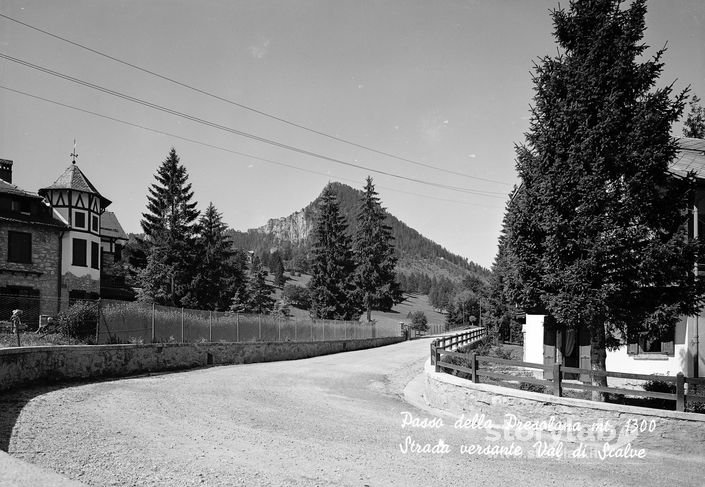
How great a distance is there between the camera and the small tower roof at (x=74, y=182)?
3589 centimetres

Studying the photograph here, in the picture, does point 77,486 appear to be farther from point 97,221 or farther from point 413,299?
point 413,299

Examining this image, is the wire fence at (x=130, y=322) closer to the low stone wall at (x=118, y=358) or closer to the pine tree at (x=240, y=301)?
the low stone wall at (x=118, y=358)

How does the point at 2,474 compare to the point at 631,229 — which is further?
the point at 631,229

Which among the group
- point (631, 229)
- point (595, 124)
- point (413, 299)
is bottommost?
point (413, 299)

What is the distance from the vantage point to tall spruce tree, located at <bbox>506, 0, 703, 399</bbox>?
13250 millimetres

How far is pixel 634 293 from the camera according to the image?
45.6 ft

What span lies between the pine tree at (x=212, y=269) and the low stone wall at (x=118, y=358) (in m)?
14.7

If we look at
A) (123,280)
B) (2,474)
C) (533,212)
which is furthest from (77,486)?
(123,280)

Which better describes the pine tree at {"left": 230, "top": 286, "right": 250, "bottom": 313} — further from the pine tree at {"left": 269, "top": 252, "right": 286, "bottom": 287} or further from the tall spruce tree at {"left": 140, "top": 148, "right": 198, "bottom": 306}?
the pine tree at {"left": 269, "top": 252, "right": 286, "bottom": 287}

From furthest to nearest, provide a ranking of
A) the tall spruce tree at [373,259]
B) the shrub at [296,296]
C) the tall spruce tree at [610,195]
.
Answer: the shrub at [296,296]
the tall spruce tree at [373,259]
the tall spruce tree at [610,195]

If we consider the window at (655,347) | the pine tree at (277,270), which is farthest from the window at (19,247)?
the pine tree at (277,270)

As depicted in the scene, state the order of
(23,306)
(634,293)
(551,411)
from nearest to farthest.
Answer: (551,411) → (634,293) → (23,306)

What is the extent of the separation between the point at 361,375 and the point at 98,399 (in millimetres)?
12251

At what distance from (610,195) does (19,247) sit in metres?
32.1
